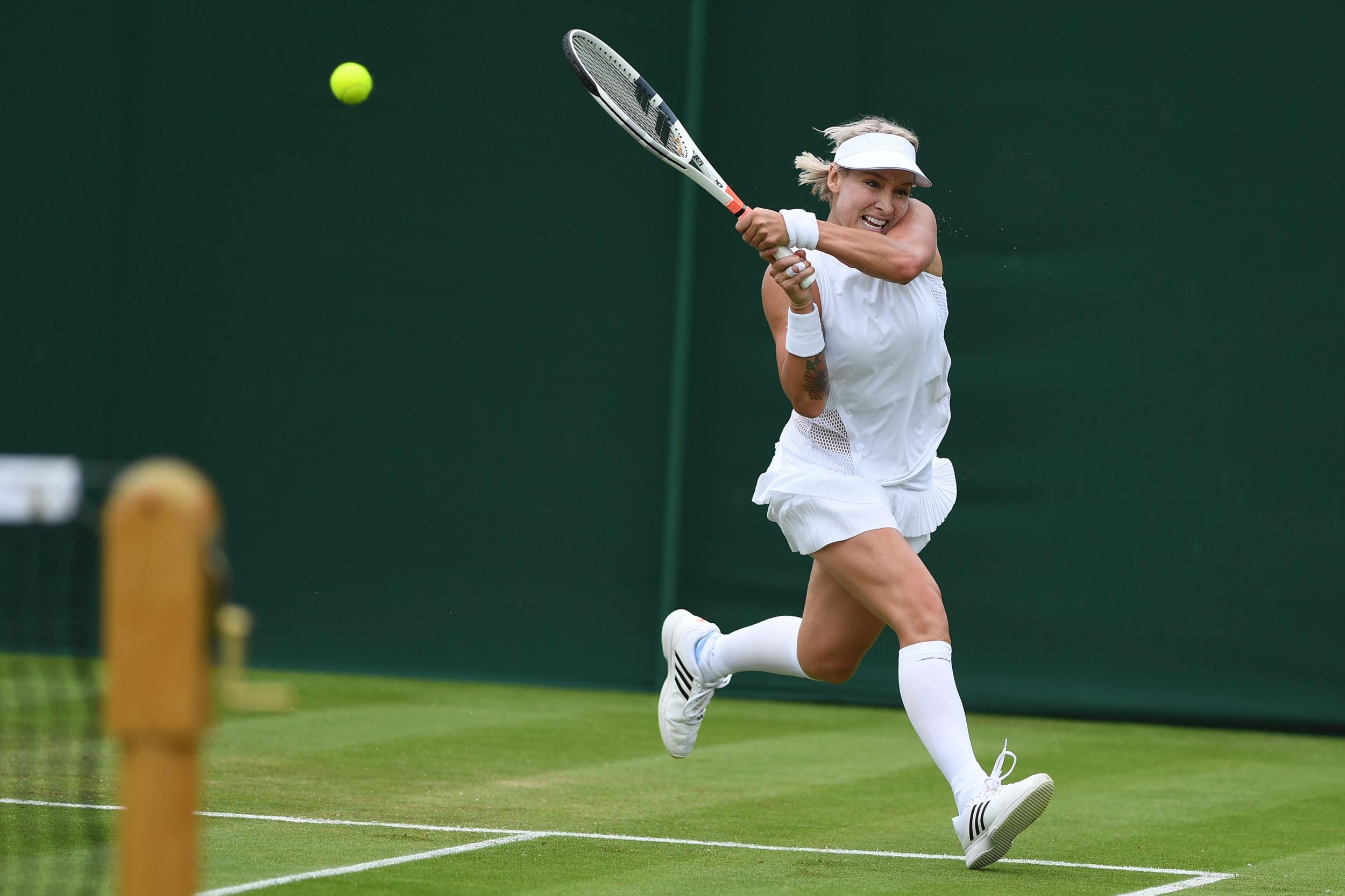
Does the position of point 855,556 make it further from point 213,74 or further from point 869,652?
point 213,74

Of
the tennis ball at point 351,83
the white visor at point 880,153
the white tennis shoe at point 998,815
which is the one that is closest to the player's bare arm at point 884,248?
the white visor at point 880,153

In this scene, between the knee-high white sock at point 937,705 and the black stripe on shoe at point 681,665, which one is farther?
the black stripe on shoe at point 681,665

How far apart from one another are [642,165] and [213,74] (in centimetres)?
189

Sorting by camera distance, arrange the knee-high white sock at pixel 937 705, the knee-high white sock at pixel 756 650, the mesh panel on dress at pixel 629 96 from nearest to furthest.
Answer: the knee-high white sock at pixel 937 705 < the knee-high white sock at pixel 756 650 < the mesh panel on dress at pixel 629 96

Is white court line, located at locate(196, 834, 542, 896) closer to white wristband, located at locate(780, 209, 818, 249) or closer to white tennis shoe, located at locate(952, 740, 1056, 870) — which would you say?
white tennis shoe, located at locate(952, 740, 1056, 870)

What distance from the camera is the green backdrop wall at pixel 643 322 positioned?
704cm

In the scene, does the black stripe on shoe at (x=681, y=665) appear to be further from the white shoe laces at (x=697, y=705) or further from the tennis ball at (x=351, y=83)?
the tennis ball at (x=351, y=83)

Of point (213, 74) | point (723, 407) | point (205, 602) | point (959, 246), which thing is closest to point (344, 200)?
point (213, 74)

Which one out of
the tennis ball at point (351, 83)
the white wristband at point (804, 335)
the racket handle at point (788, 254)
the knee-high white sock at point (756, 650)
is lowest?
the knee-high white sock at point (756, 650)

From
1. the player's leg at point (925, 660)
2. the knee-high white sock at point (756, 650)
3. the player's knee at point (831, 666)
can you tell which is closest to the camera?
the player's leg at point (925, 660)

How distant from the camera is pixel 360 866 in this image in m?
3.57

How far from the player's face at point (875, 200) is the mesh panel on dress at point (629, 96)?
0.48 m

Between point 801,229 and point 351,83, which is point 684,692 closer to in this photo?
point 801,229

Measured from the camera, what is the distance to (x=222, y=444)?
7.93 m
